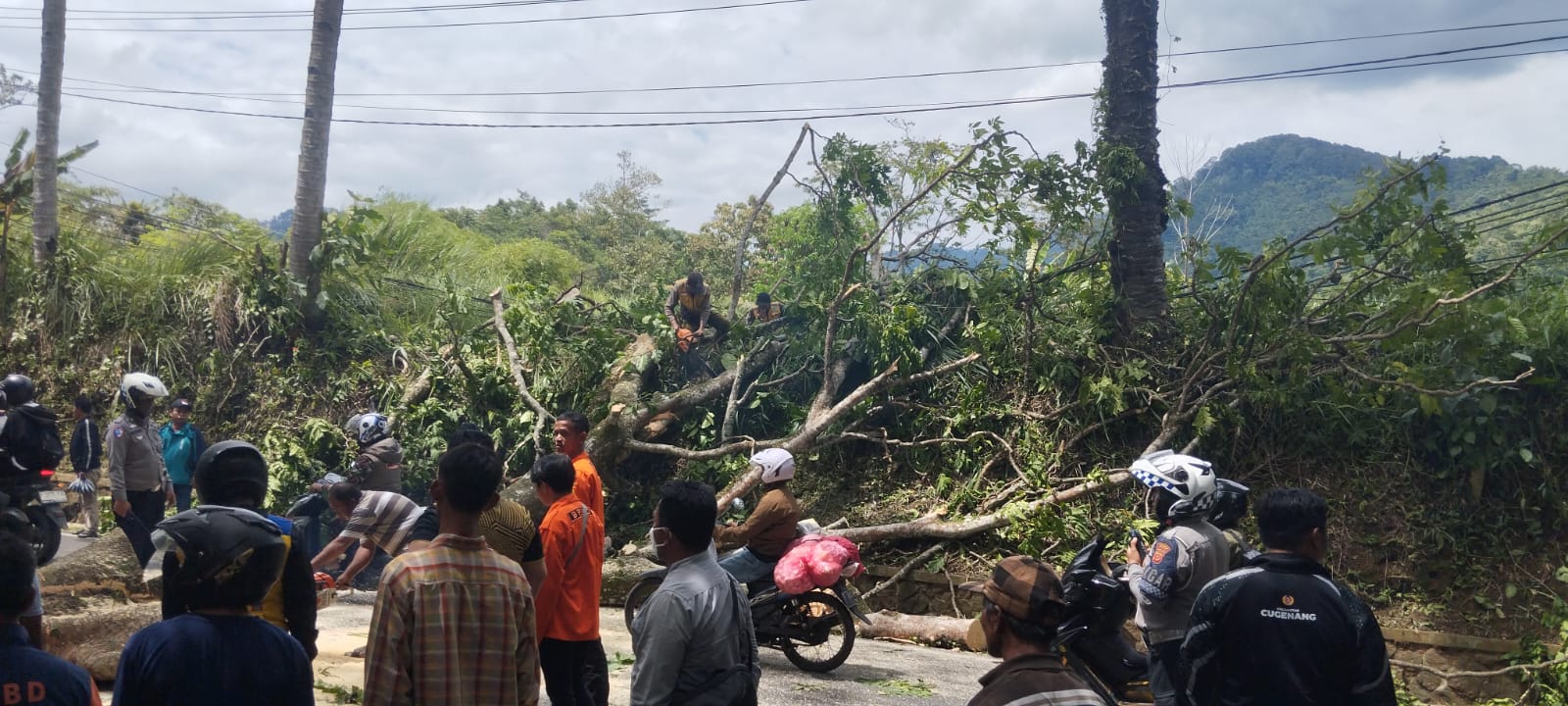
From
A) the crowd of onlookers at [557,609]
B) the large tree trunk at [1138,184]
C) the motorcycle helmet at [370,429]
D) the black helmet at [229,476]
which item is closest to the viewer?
the crowd of onlookers at [557,609]

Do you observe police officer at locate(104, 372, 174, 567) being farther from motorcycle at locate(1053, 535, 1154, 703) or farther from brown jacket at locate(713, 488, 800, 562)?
motorcycle at locate(1053, 535, 1154, 703)

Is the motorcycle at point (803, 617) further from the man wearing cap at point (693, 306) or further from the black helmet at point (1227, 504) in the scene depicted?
the man wearing cap at point (693, 306)

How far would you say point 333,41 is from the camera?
636 inches

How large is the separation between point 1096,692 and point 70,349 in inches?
689

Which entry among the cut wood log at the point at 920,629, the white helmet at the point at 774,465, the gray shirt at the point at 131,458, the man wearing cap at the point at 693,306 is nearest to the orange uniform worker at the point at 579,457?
the white helmet at the point at 774,465

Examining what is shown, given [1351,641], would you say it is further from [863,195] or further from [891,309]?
[863,195]

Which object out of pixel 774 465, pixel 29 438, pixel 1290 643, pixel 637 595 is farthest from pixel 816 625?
pixel 29 438

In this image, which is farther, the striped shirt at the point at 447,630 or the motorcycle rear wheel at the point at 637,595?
the motorcycle rear wheel at the point at 637,595

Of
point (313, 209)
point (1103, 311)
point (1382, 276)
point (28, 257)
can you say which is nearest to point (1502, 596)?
point (1382, 276)

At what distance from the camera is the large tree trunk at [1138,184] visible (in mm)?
11328

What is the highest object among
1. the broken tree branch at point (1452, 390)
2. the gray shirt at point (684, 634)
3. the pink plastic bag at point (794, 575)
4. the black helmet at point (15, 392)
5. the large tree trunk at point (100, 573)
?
the broken tree branch at point (1452, 390)

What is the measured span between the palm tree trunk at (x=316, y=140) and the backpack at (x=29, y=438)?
28.9 feet

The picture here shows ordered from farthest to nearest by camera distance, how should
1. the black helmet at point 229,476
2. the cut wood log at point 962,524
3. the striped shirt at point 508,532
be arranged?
the cut wood log at point 962,524, the striped shirt at point 508,532, the black helmet at point 229,476

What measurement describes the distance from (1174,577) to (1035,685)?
250 centimetres
